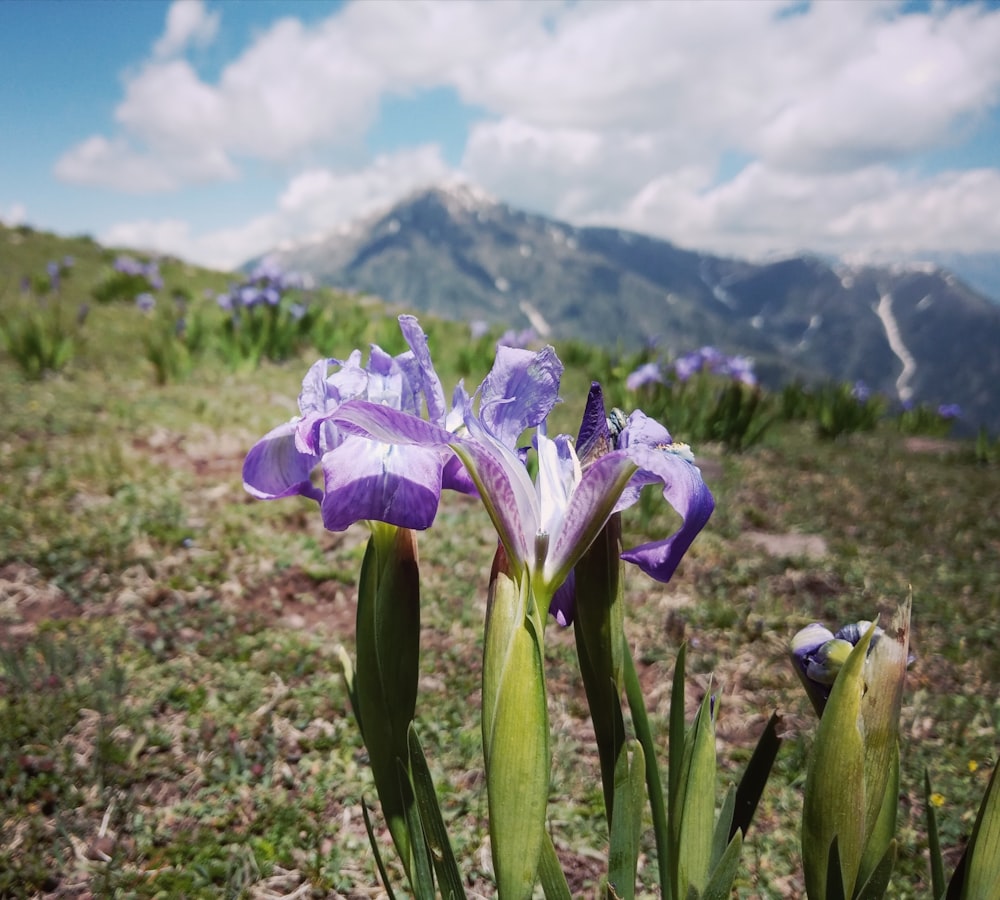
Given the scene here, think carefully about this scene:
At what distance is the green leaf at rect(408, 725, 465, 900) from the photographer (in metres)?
0.97

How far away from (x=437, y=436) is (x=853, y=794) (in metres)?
0.75

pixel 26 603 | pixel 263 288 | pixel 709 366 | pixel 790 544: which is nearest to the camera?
pixel 26 603

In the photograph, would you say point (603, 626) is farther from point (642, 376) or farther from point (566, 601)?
point (642, 376)

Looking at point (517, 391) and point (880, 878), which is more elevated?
point (517, 391)

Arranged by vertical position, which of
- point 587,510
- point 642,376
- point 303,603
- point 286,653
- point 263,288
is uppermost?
point 263,288

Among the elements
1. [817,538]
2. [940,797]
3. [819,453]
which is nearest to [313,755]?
[940,797]

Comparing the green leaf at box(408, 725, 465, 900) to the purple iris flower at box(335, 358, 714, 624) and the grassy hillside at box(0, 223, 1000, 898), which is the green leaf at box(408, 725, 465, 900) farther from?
the grassy hillside at box(0, 223, 1000, 898)

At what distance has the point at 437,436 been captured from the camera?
856mm

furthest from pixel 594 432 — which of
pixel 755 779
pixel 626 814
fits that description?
pixel 755 779

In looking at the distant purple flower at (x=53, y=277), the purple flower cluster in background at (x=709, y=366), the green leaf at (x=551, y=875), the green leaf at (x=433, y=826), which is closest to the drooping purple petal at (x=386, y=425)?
the green leaf at (x=433, y=826)

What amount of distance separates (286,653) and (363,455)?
1956 millimetres

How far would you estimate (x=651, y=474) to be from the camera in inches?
37.9

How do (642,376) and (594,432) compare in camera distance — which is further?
(642,376)

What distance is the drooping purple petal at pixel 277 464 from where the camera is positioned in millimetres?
1013
